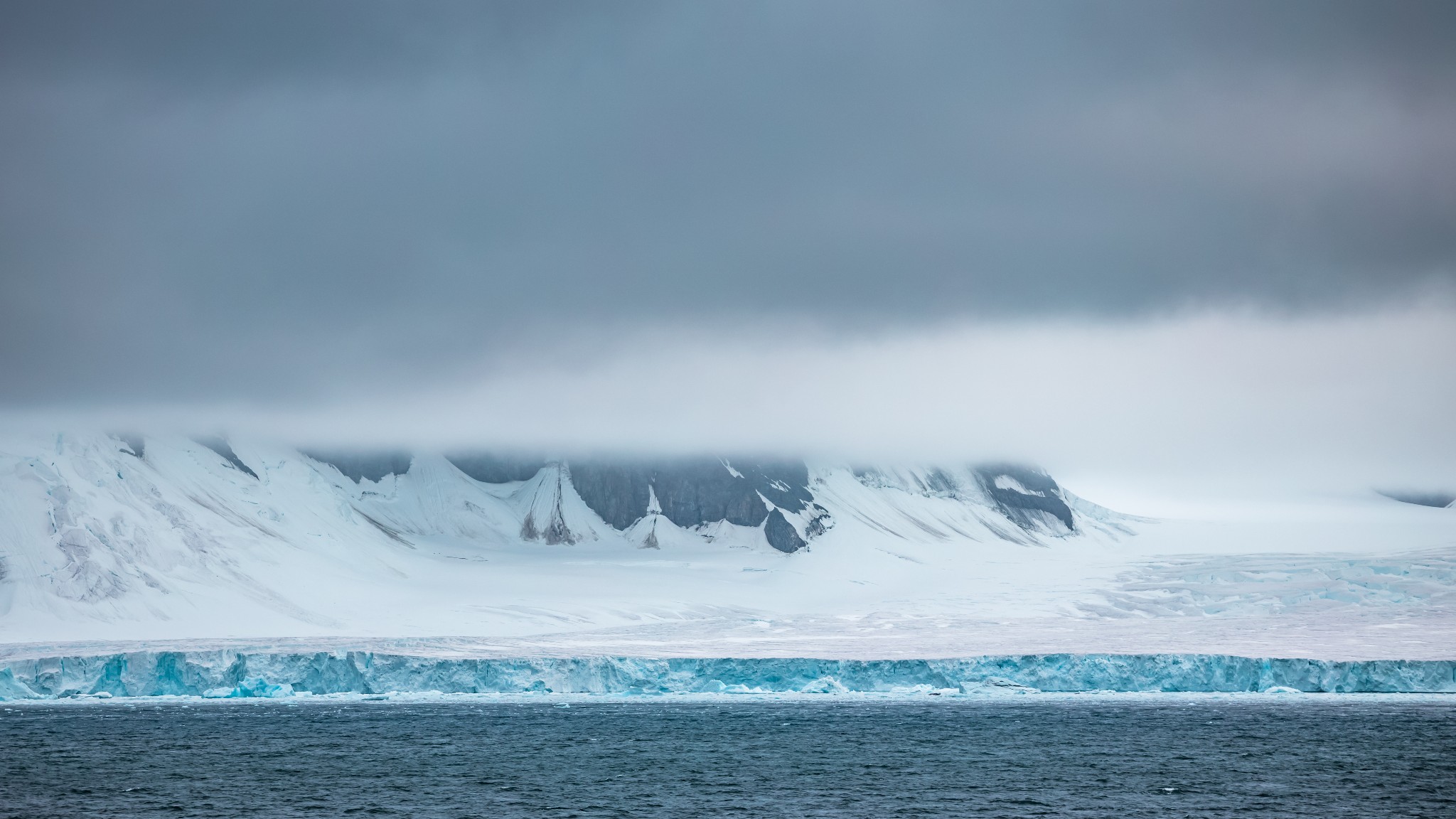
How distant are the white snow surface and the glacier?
2.14 meters

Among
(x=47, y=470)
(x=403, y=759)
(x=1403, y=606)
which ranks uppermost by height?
(x=47, y=470)

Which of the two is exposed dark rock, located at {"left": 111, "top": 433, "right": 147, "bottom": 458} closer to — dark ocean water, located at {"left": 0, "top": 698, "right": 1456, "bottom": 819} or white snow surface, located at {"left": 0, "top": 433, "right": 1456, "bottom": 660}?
white snow surface, located at {"left": 0, "top": 433, "right": 1456, "bottom": 660}

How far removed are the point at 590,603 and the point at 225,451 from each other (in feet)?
208

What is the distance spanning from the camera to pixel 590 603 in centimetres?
14862

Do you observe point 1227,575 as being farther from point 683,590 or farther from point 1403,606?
point 683,590

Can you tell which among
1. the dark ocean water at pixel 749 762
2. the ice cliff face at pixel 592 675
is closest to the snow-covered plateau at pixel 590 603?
the ice cliff face at pixel 592 675

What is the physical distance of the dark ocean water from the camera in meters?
47.5

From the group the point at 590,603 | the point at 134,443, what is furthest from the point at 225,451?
the point at 590,603

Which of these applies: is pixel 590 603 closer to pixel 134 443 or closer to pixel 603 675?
pixel 603 675

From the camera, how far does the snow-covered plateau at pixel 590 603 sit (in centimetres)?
9250

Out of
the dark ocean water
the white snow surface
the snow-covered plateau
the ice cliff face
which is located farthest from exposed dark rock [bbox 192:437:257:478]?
the dark ocean water

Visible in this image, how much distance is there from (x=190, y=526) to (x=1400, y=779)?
136 metres

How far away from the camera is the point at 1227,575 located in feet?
Result: 431

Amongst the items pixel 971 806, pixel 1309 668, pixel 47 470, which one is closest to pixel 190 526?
pixel 47 470
